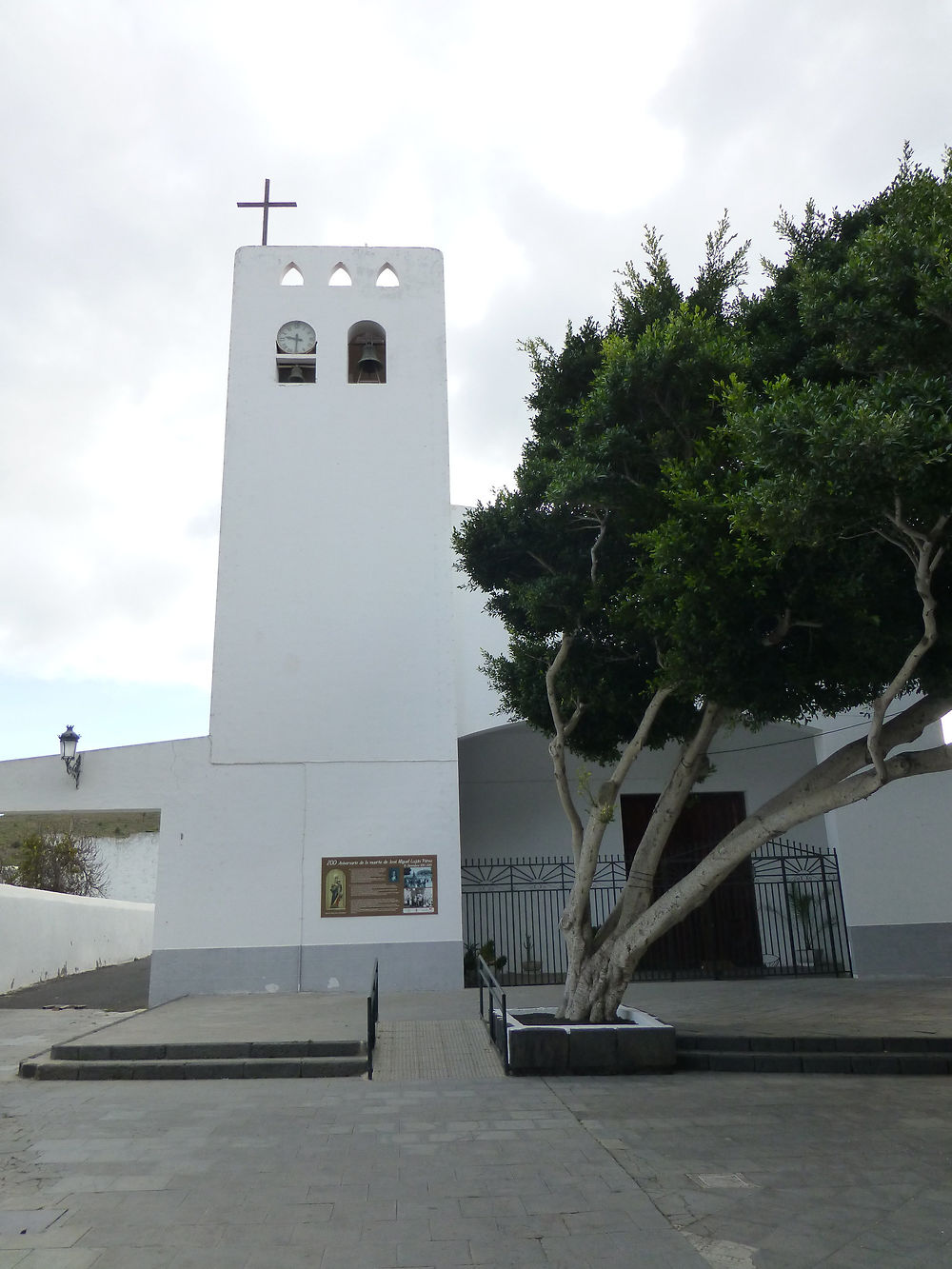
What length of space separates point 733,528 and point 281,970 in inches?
331

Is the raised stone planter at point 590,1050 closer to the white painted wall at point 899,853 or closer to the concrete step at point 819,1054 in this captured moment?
the concrete step at point 819,1054

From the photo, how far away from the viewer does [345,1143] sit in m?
6.01

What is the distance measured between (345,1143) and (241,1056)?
9.33ft

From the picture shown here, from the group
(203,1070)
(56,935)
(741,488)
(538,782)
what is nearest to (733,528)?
(741,488)

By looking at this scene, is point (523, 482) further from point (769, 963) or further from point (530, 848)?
point (769, 963)

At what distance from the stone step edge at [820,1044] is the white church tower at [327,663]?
15.2 ft

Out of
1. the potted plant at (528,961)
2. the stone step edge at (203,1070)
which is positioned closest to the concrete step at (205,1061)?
the stone step edge at (203,1070)

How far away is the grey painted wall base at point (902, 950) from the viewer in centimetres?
1314

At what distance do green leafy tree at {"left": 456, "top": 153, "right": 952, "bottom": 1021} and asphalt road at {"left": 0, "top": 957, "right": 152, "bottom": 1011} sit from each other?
7.45 metres

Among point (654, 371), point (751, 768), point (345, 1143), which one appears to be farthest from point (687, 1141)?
point (751, 768)

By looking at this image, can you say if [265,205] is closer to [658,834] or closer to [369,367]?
[369,367]

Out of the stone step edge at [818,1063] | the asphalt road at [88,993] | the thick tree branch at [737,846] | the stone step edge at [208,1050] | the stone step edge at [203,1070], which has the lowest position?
the stone step edge at [818,1063]

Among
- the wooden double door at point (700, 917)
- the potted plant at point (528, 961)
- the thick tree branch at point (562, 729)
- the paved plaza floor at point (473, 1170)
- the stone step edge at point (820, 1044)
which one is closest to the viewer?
the paved plaza floor at point (473, 1170)

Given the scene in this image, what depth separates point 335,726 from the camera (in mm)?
13258
